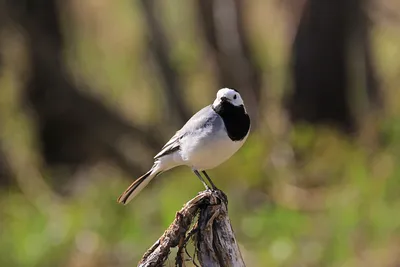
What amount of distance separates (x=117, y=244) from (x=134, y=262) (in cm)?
39

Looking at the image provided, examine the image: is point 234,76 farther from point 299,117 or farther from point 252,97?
point 299,117

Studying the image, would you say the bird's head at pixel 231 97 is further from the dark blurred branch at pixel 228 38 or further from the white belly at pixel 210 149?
the dark blurred branch at pixel 228 38

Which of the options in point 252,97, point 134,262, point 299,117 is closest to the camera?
point 134,262

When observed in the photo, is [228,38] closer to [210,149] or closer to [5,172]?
[5,172]

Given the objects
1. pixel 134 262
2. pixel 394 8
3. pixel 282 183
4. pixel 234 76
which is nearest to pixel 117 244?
pixel 134 262

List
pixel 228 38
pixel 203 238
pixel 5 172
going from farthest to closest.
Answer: pixel 228 38
pixel 5 172
pixel 203 238

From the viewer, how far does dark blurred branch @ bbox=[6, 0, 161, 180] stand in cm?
1026

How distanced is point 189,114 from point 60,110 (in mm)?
1516

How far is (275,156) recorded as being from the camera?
833 cm

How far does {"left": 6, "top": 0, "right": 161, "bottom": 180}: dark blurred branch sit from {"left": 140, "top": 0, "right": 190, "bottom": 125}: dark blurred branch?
0.40 meters

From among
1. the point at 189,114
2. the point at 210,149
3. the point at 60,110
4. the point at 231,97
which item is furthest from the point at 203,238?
the point at 60,110

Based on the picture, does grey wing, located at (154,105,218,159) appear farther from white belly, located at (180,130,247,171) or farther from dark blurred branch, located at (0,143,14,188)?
dark blurred branch, located at (0,143,14,188)

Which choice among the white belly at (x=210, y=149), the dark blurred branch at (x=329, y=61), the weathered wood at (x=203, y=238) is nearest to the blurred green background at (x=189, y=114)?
the dark blurred branch at (x=329, y=61)

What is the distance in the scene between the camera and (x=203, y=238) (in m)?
2.97
